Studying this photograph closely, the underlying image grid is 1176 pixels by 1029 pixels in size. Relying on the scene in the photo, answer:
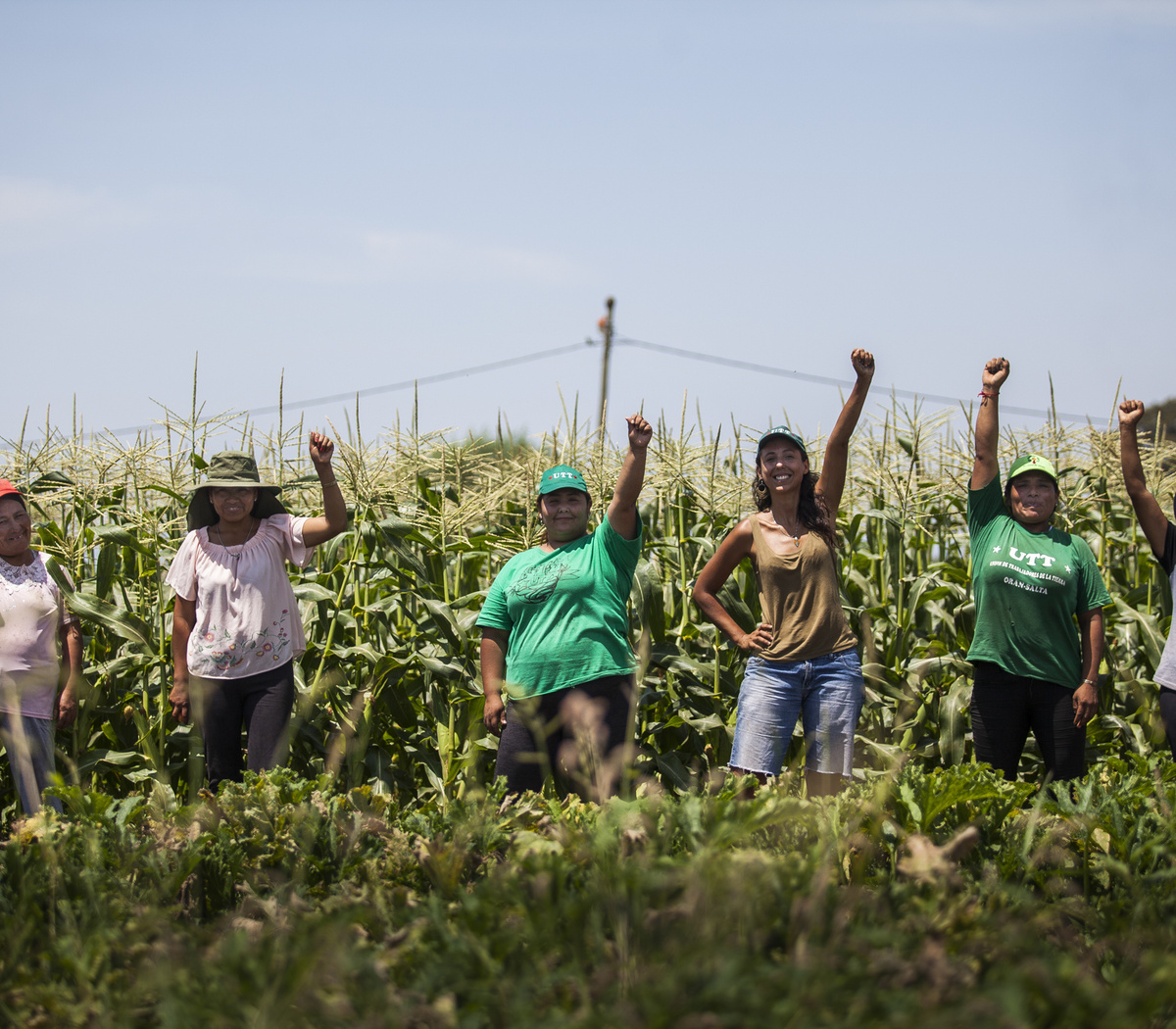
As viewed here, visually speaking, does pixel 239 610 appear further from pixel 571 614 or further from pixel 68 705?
pixel 571 614

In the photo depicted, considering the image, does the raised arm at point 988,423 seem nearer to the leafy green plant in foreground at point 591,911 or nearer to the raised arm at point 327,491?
the leafy green plant in foreground at point 591,911

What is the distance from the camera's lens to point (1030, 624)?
4.19 meters

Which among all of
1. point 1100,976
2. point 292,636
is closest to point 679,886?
point 1100,976

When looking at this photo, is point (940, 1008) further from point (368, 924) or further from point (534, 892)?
point (368, 924)

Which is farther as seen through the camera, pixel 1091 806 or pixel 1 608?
pixel 1 608

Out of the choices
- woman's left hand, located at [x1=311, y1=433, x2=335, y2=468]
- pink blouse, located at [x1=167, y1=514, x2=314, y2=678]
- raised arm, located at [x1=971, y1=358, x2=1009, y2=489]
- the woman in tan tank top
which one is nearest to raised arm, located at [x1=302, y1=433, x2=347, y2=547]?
Result: woman's left hand, located at [x1=311, y1=433, x2=335, y2=468]

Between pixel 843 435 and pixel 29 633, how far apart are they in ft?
11.5

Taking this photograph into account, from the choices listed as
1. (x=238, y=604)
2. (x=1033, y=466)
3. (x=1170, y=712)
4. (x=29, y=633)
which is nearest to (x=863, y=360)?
(x=1033, y=466)

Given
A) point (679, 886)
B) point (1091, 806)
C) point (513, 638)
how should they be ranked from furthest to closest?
point (513, 638)
point (1091, 806)
point (679, 886)

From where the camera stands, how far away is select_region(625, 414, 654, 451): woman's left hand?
3973 millimetres

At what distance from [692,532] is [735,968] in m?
4.41

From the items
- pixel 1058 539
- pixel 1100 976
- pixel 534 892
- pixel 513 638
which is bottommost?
pixel 1100 976

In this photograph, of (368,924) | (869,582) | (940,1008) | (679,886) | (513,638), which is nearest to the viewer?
(940,1008)

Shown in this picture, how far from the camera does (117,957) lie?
2020 millimetres
